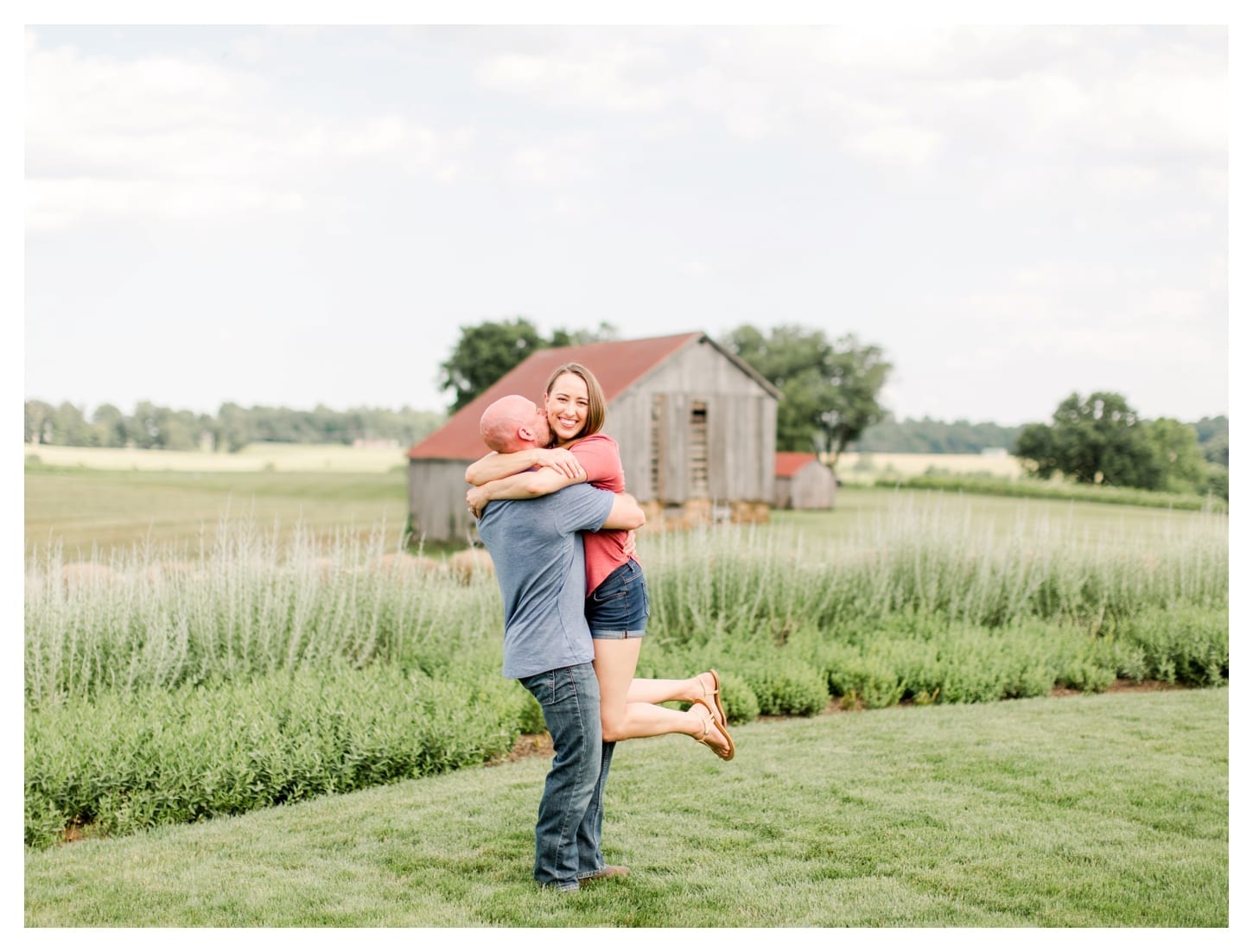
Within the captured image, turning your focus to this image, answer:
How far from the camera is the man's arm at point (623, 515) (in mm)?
3914

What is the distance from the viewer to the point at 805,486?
114 feet

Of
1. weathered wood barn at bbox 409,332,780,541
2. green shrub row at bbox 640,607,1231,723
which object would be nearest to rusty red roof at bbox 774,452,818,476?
weathered wood barn at bbox 409,332,780,541

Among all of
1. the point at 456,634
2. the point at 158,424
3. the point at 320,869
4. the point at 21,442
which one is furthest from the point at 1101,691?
the point at 158,424

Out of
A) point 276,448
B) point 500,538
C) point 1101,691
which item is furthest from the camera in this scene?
point 276,448

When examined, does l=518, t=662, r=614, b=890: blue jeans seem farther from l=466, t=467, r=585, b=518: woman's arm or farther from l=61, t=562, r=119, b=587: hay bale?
l=61, t=562, r=119, b=587: hay bale

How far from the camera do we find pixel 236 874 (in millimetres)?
4762

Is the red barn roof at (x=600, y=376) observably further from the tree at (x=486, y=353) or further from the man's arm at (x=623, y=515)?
the man's arm at (x=623, y=515)

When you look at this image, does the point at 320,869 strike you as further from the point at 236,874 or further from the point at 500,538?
the point at 500,538

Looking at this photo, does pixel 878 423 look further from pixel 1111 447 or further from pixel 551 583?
pixel 551 583

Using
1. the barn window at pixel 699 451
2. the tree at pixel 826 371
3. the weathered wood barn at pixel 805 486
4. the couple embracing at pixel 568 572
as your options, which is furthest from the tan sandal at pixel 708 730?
the tree at pixel 826 371

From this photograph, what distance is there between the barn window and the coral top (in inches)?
834

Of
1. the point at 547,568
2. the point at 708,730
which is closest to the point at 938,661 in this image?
the point at 708,730

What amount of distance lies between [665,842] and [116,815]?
286 centimetres

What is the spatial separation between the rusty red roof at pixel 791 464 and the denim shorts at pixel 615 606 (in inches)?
1211
